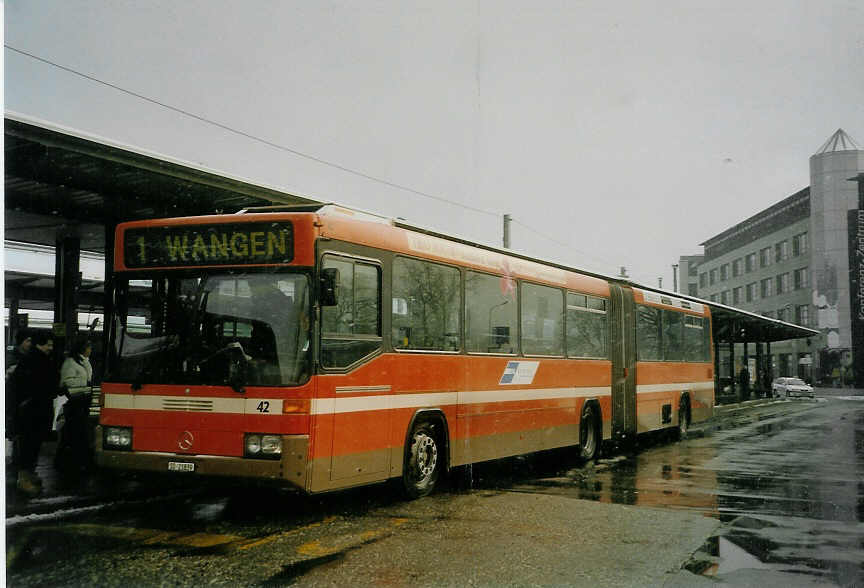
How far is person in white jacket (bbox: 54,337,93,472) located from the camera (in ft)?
36.9

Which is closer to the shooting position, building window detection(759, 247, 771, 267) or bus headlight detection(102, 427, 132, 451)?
bus headlight detection(102, 427, 132, 451)

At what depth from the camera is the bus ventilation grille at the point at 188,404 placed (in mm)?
7797

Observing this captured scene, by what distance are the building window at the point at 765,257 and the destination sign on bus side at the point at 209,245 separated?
38804 millimetres

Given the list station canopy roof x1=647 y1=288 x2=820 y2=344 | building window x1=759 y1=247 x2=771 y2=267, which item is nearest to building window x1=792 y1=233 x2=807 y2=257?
station canopy roof x1=647 y1=288 x2=820 y2=344

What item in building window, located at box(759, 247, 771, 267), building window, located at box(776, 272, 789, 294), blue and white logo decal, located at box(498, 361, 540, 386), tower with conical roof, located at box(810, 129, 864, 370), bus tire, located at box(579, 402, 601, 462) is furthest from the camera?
building window, located at box(776, 272, 789, 294)

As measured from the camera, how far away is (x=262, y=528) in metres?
7.78

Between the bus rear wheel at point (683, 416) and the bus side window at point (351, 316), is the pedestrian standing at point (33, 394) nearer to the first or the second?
the bus side window at point (351, 316)

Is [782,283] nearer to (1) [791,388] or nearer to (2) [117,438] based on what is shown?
(1) [791,388]

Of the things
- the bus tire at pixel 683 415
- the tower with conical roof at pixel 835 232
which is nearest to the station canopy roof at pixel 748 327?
the tower with conical roof at pixel 835 232

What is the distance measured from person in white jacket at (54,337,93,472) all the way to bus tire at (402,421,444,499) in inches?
200

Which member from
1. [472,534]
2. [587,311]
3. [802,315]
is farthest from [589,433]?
[802,315]

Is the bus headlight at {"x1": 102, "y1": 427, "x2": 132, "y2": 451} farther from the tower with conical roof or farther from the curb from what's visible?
the curb

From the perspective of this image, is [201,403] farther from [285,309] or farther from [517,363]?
[517,363]

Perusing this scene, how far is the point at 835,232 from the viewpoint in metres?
19.2
